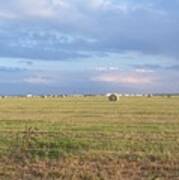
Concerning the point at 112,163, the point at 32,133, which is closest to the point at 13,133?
the point at 32,133

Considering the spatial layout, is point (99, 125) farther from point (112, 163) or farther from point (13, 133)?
point (112, 163)

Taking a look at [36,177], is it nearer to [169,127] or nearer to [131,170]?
[131,170]

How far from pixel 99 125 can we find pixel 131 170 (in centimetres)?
1250

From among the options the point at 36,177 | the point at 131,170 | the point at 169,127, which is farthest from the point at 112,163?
the point at 169,127

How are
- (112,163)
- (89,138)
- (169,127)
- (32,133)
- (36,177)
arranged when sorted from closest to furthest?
(36,177) < (112,163) < (89,138) < (32,133) < (169,127)

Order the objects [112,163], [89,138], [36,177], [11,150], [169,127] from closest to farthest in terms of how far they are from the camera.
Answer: [36,177], [112,163], [11,150], [89,138], [169,127]

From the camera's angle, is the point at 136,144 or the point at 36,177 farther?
the point at 136,144

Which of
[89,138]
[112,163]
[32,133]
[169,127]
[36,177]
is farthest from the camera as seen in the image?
[169,127]

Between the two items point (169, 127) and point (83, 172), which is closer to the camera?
point (83, 172)

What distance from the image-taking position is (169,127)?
30.3 metres

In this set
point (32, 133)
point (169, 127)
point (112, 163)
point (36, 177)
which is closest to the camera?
point (36, 177)

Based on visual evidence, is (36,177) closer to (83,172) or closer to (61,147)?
(83,172)

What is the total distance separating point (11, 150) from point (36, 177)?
4137mm

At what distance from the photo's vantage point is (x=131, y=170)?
1855cm
